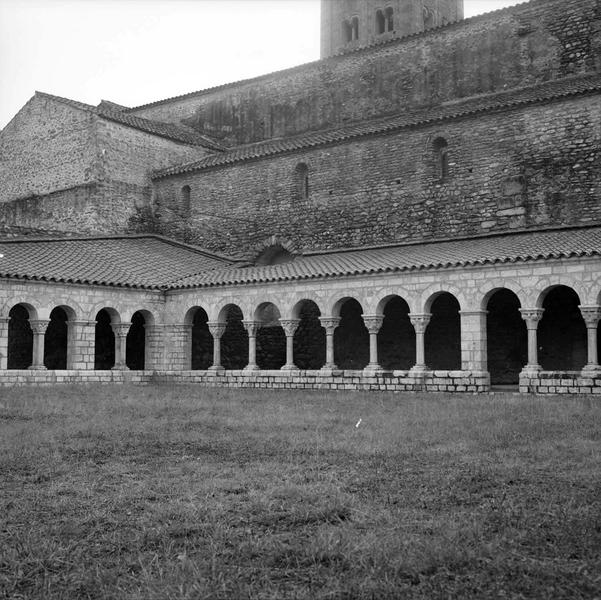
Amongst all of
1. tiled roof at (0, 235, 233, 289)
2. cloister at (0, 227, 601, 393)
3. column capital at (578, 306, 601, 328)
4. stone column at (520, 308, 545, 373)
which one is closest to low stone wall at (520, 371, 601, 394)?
cloister at (0, 227, 601, 393)

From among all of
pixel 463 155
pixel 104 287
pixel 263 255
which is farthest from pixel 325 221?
pixel 104 287

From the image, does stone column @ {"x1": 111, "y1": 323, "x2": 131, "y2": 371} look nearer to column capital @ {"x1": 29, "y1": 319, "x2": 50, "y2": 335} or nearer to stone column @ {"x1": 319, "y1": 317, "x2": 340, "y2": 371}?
column capital @ {"x1": 29, "y1": 319, "x2": 50, "y2": 335}

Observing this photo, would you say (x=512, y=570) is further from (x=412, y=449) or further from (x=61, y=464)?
(x=61, y=464)

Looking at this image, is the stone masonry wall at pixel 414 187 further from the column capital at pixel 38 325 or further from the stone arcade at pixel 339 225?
the column capital at pixel 38 325

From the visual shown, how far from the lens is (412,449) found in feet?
27.0

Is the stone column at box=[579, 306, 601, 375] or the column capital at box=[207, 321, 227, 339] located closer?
the stone column at box=[579, 306, 601, 375]

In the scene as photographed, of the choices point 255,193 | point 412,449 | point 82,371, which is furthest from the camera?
point 255,193

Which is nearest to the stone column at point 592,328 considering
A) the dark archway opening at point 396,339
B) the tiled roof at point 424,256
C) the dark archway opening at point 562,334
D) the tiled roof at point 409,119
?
the tiled roof at point 424,256

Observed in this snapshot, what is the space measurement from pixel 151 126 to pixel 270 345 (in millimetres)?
10076

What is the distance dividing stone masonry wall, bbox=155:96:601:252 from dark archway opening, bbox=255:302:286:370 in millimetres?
2727

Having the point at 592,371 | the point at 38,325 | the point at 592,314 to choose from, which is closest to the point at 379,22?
the point at 38,325

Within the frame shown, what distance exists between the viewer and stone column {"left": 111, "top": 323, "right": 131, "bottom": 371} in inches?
814

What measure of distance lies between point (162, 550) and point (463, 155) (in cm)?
1768

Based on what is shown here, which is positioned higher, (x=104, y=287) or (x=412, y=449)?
(x=104, y=287)
